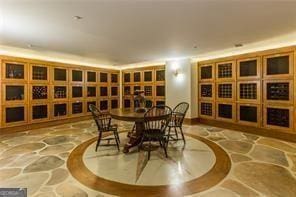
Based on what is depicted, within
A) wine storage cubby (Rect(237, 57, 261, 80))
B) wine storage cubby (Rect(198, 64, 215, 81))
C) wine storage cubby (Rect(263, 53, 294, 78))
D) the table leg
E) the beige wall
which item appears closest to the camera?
the table leg

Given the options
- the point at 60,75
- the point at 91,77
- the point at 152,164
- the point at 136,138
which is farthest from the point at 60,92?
the point at 152,164

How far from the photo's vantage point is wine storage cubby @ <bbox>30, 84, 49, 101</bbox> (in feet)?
18.2

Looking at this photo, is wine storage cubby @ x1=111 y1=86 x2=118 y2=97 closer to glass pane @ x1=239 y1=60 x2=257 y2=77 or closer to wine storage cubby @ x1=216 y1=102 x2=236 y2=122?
wine storage cubby @ x1=216 y1=102 x2=236 y2=122

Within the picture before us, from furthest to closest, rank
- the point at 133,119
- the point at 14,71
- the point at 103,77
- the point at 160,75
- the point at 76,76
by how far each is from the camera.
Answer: the point at 103,77 < the point at 160,75 < the point at 76,76 < the point at 14,71 < the point at 133,119

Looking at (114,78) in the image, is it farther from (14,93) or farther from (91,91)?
(14,93)

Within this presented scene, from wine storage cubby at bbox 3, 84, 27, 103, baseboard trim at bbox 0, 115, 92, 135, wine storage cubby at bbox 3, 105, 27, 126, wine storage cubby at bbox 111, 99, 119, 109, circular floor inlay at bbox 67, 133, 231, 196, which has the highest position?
wine storage cubby at bbox 3, 84, 27, 103

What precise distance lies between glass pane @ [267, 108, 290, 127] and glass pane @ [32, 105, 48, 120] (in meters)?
6.48

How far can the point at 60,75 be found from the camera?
623cm

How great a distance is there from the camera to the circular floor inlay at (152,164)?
8.54ft

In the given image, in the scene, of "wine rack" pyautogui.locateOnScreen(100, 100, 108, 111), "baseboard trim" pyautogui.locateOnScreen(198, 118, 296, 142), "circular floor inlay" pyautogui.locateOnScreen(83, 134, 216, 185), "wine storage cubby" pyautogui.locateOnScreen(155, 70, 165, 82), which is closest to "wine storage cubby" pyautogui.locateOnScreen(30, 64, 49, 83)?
"wine rack" pyautogui.locateOnScreen(100, 100, 108, 111)

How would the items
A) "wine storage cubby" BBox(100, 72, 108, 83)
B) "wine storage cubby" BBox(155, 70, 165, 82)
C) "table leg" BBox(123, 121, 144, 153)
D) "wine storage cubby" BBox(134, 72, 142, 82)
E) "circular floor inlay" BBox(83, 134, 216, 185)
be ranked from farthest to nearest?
"wine storage cubby" BBox(134, 72, 142, 82)
"wine storage cubby" BBox(100, 72, 108, 83)
"wine storage cubby" BBox(155, 70, 165, 82)
"table leg" BBox(123, 121, 144, 153)
"circular floor inlay" BBox(83, 134, 216, 185)

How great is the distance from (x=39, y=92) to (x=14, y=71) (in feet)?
2.93

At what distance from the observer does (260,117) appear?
4.75 meters

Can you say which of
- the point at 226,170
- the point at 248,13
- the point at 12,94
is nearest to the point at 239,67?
the point at 248,13
